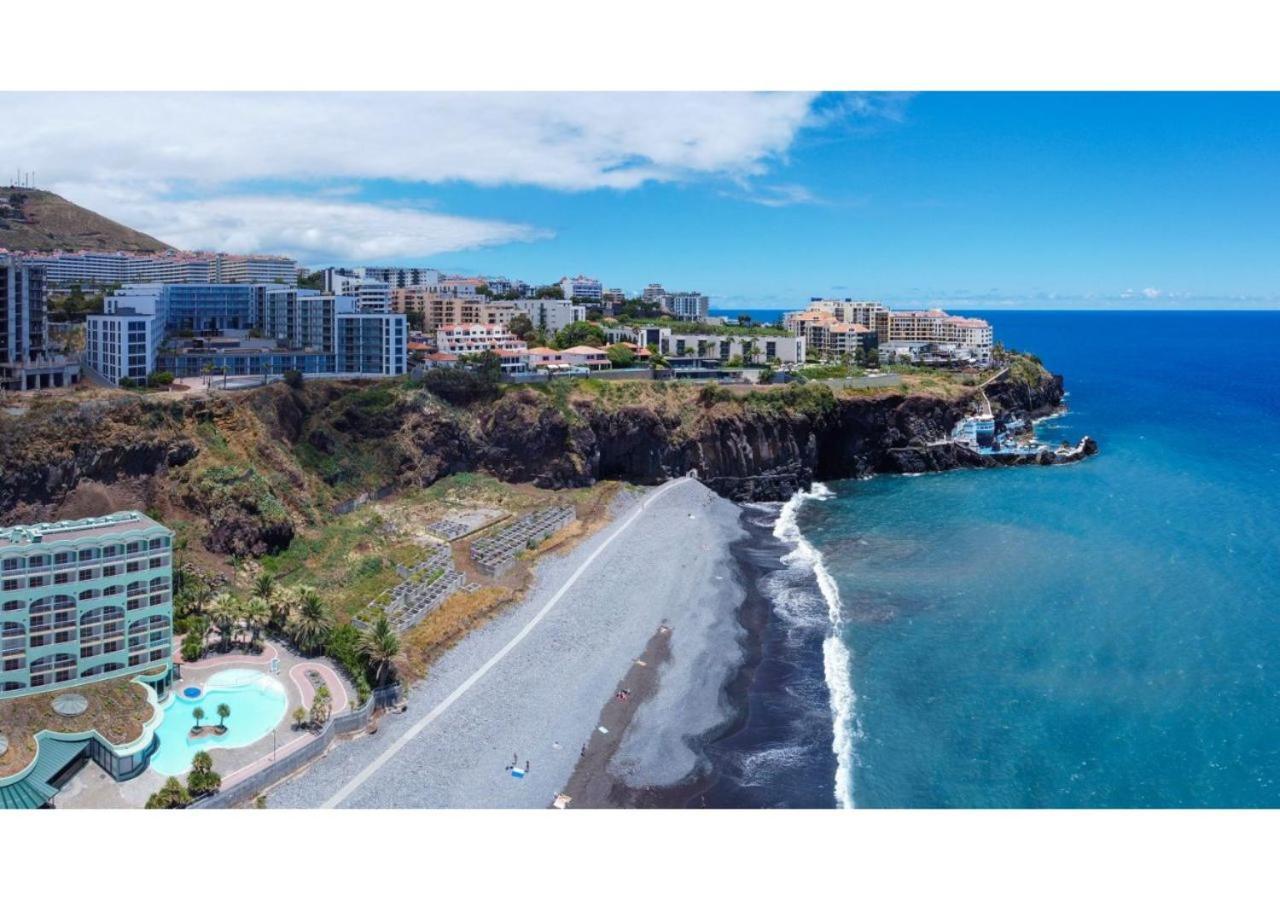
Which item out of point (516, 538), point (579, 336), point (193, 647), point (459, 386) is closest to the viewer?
point (193, 647)

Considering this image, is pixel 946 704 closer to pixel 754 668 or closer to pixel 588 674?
pixel 754 668

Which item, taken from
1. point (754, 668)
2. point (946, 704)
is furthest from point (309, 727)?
point (946, 704)

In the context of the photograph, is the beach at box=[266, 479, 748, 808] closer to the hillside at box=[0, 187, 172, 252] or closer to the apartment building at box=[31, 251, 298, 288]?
the apartment building at box=[31, 251, 298, 288]

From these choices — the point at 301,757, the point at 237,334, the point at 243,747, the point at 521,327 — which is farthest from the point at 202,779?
the point at 521,327

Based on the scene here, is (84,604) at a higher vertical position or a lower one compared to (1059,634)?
higher

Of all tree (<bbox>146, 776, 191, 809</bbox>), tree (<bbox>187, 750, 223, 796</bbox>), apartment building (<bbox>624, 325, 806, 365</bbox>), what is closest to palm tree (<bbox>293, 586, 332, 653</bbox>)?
tree (<bbox>187, 750, 223, 796</bbox>)

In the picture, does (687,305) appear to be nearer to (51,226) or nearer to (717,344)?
(717,344)

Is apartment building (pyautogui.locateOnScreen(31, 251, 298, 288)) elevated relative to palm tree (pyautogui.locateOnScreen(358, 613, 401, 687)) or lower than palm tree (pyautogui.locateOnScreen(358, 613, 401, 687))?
elevated
